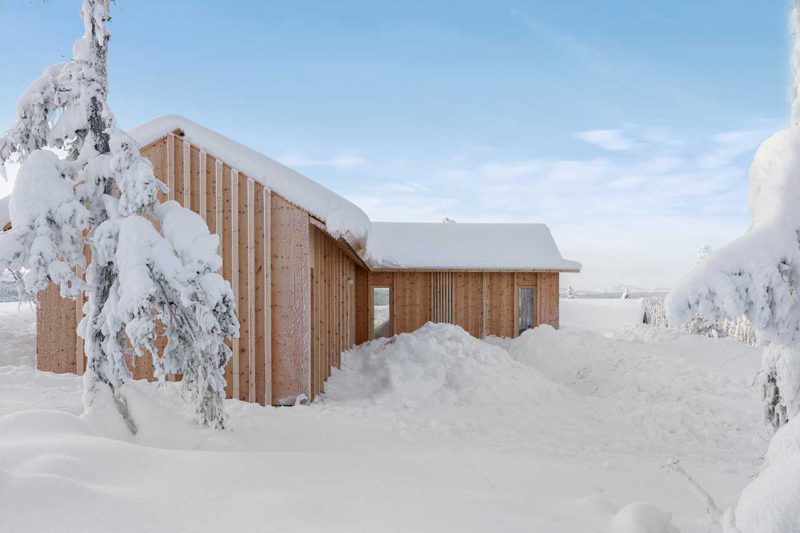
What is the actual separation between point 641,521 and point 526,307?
15.2 metres

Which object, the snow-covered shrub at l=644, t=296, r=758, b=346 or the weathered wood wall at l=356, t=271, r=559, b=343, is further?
the snow-covered shrub at l=644, t=296, r=758, b=346

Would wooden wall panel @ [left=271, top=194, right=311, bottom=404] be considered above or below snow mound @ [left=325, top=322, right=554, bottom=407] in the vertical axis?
above

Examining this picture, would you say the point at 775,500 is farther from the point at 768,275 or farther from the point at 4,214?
the point at 4,214

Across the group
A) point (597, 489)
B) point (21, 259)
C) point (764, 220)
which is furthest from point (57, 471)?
point (764, 220)

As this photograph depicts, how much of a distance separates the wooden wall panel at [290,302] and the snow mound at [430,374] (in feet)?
4.16

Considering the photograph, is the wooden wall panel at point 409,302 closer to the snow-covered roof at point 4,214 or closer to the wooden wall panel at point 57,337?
the wooden wall panel at point 57,337

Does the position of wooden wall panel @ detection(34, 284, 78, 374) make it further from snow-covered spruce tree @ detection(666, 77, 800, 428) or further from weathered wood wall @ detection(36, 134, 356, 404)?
snow-covered spruce tree @ detection(666, 77, 800, 428)

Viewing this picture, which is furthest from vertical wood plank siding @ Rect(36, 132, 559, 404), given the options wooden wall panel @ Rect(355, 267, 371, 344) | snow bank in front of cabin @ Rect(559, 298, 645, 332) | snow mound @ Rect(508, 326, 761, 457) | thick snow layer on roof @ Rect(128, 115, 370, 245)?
snow bank in front of cabin @ Rect(559, 298, 645, 332)

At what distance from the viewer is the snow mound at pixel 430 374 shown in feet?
34.7

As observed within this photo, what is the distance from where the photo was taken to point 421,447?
25.3 feet

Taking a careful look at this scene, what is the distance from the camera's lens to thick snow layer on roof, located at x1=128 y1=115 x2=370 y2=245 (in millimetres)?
10227

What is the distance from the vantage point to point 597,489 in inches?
243

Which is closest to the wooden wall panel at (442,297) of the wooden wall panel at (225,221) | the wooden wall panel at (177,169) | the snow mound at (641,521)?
the wooden wall panel at (225,221)

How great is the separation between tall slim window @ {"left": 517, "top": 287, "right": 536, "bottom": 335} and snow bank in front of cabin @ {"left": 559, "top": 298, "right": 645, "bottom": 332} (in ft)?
35.1
